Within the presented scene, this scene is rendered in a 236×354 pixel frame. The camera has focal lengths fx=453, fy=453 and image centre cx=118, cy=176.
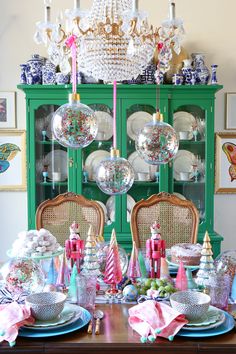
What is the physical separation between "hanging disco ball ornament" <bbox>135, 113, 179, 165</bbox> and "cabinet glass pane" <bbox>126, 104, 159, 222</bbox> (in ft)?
5.03

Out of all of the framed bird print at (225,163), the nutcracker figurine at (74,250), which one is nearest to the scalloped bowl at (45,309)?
the nutcracker figurine at (74,250)

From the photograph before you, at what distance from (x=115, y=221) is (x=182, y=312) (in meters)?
1.96

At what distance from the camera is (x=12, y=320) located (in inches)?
54.7

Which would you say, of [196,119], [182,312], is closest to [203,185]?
[196,119]

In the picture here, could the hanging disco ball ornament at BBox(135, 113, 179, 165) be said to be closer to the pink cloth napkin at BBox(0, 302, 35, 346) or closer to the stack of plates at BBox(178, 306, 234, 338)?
the stack of plates at BBox(178, 306, 234, 338)

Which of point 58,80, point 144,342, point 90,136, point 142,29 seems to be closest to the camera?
point 144,342

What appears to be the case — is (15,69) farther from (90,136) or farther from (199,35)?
(90,136)

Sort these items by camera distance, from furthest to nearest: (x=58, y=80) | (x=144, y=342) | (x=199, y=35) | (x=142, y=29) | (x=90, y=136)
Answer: (x=199, y=35), (x=58, y=80), (x=142, y=29), (x=90, y=136), (x=144, y=342)

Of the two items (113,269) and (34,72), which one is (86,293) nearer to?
(113,269)

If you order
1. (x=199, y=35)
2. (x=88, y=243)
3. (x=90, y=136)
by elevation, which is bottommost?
(x=88, y=243)

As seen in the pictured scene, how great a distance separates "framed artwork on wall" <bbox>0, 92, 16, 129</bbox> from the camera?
3.62m

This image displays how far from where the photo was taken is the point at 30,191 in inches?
133

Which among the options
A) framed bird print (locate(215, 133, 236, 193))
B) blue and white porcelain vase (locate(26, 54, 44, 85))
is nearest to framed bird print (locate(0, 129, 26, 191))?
blue and white porcelain vase (locate(26, 54, 44, 85))

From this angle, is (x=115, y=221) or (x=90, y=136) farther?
(x=115, y=221)
